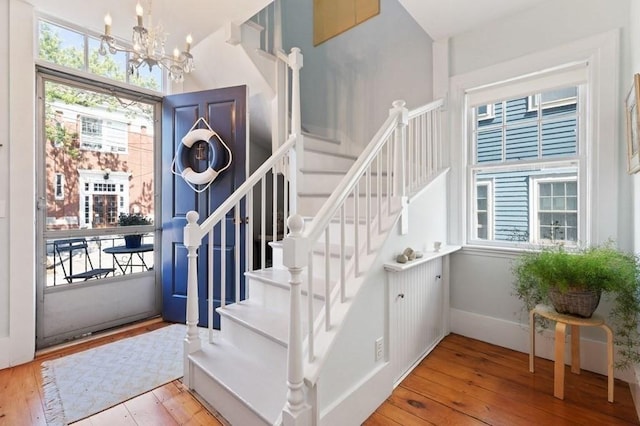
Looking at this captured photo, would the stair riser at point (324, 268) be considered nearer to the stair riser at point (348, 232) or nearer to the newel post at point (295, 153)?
the stair riser at point (348, 232)

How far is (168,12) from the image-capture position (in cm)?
253

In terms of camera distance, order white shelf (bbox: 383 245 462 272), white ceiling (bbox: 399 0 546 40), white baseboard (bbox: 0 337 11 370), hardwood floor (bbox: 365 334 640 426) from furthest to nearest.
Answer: white ceiling (bbox: 399 0 546 40)
white baseboard (bbox: 0 337 11 370)
white shelf (bbox: 383 245 462 272)
hardwood floor (bbox: 365 334 640 426)

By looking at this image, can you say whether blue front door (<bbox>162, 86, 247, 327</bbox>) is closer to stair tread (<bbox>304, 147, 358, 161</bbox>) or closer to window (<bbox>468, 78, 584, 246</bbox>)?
stair tread (<bbox>304, 147, 358, 161</bbox>)

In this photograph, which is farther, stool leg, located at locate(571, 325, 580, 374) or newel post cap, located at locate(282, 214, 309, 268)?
stool leg, located at locate(571, 325, 580, 374)

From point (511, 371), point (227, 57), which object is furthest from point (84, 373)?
point (511, 371)

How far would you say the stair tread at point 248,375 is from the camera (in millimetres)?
1514

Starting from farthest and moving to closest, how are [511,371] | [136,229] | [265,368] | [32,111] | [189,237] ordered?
[136,229]
[32,111]
[511,371]
[189,237]
[265,368]

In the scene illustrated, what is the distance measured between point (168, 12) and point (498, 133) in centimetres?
289

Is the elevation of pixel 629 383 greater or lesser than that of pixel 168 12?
lesser

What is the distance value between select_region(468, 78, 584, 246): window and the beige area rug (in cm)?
266

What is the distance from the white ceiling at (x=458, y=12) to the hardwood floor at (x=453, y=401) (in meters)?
2.64

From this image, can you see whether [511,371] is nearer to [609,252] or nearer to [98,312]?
[609,252]

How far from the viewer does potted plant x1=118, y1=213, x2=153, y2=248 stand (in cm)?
307

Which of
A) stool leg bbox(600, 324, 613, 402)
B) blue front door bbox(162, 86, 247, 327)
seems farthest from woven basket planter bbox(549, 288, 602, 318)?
blue front door bbox(162, 86, 247, 327)
